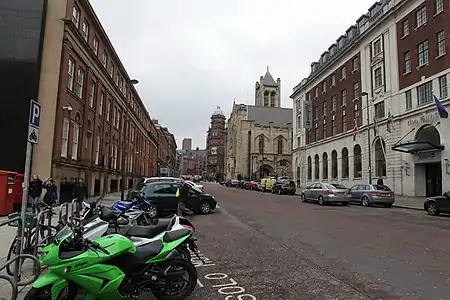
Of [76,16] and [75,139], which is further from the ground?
[76,16]

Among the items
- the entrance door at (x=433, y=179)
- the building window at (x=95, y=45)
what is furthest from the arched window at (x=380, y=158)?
the building window at (x=95, y=45)

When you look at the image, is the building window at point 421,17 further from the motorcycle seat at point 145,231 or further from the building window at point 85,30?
the motorcycle seat at point 145,231

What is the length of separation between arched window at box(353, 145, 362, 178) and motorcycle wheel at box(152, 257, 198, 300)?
40.1 metres

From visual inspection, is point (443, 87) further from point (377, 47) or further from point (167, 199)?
point (167, 199)

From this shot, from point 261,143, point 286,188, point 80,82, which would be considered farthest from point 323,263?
point 261,143

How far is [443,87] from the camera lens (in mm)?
28953

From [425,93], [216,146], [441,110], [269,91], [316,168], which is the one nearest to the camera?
[441,110]

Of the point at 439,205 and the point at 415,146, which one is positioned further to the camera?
the point at 415,146

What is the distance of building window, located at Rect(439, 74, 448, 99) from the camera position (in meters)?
28.5

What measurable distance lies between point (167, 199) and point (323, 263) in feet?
34.0

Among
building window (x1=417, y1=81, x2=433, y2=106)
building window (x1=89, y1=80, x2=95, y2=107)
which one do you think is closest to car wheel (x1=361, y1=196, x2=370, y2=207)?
building window (x1=417, y1=81, x2=433, y2=106)

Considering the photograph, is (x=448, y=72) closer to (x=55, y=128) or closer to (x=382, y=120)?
(x=382, y=120)

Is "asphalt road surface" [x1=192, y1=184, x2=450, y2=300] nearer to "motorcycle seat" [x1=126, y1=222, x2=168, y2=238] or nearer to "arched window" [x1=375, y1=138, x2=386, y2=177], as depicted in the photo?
"motorcycle seat" [x1=126, y1=222, x2=168, y2=238]

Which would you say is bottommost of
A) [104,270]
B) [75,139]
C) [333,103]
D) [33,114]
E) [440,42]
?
[104,270]
